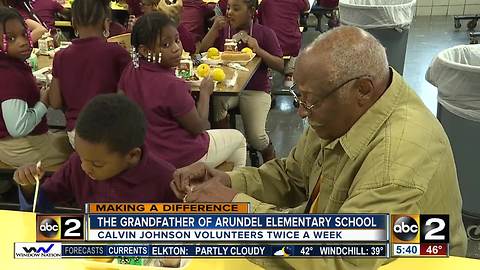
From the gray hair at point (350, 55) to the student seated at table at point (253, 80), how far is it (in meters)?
2.12

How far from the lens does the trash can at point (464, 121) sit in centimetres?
287

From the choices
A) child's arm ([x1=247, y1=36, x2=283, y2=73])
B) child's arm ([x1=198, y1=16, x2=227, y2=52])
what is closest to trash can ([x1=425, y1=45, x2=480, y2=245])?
child's arm ([x1=247, y1=36, x2=283, y2=73])

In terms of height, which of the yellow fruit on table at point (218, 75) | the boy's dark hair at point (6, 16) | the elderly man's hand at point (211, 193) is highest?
the boy's dark hair at point (6, 16)

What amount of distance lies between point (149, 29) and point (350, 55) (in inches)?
55.1

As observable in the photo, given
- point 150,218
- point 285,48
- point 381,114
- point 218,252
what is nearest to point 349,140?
point 381,114

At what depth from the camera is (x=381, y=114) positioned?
4.63 feet

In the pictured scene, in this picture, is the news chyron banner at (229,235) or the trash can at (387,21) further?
the trash can at (387,21)

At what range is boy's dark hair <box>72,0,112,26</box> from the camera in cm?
273

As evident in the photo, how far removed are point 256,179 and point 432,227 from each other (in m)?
0.63

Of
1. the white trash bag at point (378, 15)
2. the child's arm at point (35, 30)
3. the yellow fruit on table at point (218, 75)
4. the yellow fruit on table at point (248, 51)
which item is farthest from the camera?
the white trash bag at point (378, 15)

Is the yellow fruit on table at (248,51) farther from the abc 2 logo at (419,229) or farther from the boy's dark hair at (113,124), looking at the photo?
the abc 2 logo at (419,229)

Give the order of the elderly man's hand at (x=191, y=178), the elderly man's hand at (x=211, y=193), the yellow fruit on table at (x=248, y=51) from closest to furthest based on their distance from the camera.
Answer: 1. the elderly man's hand at (x=211, y=193)
2. the elderly man's hand at (x=191, y=178)
3. the yellow fruit on table at (x=248, y=51)

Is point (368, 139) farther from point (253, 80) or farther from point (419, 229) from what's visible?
point (253, 80)

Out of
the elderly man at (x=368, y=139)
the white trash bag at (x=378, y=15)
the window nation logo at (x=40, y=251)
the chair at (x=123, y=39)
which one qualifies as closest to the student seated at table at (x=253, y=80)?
the chair at (x=123, y=39)
